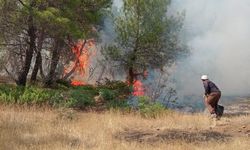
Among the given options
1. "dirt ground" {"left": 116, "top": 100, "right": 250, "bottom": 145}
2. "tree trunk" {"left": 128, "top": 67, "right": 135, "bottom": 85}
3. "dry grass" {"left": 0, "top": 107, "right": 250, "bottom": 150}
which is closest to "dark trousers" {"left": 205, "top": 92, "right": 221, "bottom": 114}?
"dry grass" {"left": 0, "top": 107, "right": 250, "bottom": 150}

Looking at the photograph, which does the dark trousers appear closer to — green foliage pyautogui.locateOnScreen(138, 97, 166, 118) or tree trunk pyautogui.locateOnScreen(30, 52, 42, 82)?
green foliage pyautogui.locateOnScreen(138, 97, 166, 118)

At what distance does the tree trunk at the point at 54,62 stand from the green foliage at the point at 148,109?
5.88 m

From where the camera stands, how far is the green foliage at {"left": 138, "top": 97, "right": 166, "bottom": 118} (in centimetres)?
1836

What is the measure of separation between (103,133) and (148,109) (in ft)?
20.5

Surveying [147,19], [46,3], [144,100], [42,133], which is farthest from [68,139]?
[147,19]

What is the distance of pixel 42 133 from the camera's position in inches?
482

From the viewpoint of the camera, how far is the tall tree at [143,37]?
29688 millimetres

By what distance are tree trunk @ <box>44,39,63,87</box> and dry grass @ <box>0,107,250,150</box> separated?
24.5 feet

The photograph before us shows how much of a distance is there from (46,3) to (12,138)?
10937 millimetres

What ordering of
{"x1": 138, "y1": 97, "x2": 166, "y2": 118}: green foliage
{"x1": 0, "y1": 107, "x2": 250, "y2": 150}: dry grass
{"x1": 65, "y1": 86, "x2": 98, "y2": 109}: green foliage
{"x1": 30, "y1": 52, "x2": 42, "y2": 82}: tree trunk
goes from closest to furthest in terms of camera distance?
{"x1": 0, "y1": 107, "x2": 250, "y2": 150}: dry grass → {"x1": 138, "y1": 97, "x2": 166, "y2": 118}: green foliage → {"x1": 65, "y1": 86, "x2": 98, "y2": 109}: green foliage → {"x1": 30, "y1": 52, "x2": 42, "y2": 82}: tree trunk

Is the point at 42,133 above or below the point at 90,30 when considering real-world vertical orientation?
below

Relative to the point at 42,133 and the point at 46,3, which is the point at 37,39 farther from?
the point at 42,133

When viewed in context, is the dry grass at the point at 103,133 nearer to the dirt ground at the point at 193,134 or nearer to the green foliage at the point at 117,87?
the dirt ground at the point at 193,134

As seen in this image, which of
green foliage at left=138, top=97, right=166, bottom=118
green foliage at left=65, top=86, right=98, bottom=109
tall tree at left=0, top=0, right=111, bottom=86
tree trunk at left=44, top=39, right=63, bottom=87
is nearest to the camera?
green foliage at left=138, top=97, right=166, bottom=118
